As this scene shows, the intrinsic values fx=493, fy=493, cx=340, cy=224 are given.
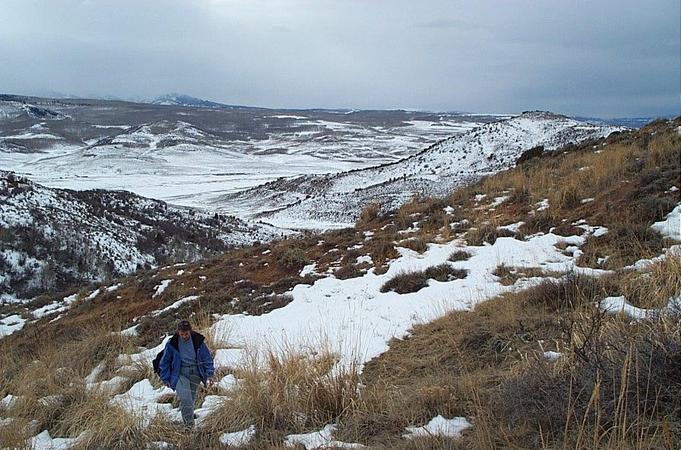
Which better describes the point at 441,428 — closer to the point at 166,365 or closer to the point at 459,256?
the point at 166,365

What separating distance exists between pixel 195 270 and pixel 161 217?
15.8 metres

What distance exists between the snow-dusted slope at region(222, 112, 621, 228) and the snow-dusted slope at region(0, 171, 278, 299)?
237 inches

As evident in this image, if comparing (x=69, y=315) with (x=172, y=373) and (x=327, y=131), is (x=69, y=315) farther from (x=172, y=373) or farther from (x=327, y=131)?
(x=327, y=131)

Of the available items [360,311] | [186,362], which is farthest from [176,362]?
[360,311]

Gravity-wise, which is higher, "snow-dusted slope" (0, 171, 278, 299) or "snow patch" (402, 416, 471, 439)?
"snow patch" (402, 416, 471, 439)

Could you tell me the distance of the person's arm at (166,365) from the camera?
438cm

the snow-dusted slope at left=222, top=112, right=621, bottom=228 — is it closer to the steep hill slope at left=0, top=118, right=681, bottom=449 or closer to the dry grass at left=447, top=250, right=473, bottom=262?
the steep hill slope at left=0, top=118, right=681, bottom=449

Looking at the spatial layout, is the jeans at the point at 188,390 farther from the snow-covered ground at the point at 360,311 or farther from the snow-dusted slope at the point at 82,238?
the snow-dusted slope at the point at 82,238

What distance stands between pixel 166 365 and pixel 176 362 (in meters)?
0.10

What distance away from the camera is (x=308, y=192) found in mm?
38969

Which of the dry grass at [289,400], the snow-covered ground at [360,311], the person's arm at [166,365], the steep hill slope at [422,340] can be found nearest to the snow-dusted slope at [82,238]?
the steep hill slope at [422,340]

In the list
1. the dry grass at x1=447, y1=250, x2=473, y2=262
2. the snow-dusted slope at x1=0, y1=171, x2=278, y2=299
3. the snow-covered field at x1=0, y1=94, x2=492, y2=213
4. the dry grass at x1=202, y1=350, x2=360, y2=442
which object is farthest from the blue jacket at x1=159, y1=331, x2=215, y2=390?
the snow-covered field at x1=0, y1=94, x2=492, y2=213

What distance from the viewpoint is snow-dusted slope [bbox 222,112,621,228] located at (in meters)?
29.2

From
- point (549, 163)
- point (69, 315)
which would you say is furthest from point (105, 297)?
point (549, 163)
